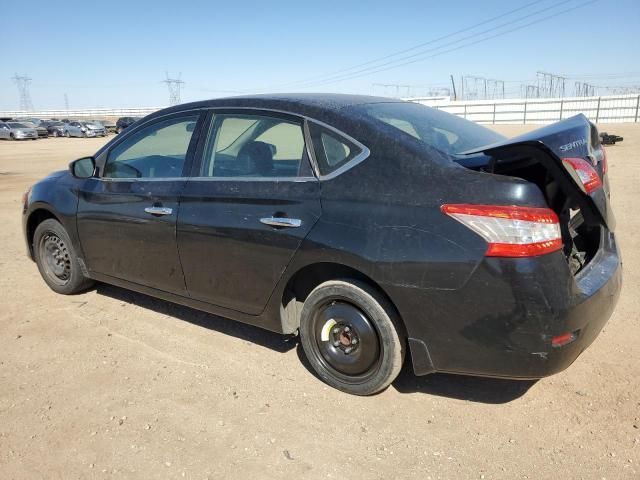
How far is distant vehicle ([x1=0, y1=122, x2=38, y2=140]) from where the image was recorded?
1468 inches

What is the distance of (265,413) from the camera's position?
2.95 metres

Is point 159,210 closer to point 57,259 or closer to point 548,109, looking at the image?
point 57,259

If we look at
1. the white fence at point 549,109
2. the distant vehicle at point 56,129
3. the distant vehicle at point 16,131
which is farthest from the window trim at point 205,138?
the distant vehicle at point 56,129

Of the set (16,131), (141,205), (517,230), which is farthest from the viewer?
(16,131)

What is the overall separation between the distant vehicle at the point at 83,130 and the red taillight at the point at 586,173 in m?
45.1

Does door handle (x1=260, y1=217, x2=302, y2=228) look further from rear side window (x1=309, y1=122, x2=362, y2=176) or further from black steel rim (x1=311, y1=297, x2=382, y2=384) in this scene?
black steel rim (x1=311, y1=297, x2=382, y2=384)

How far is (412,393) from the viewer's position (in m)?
3.12

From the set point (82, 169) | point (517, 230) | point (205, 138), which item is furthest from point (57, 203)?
point (517, 230)

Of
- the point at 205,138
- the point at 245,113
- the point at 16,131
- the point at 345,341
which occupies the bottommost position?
the point at 345,341

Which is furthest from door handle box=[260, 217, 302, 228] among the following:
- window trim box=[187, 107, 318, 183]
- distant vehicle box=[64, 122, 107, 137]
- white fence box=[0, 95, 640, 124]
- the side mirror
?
distant vehicle box=[64, 122, 107, 137]

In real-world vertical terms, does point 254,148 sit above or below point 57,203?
above

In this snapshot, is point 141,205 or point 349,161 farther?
point 141,205

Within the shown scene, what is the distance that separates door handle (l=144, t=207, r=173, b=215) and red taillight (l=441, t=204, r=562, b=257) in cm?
212

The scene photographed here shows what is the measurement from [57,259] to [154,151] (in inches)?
64.9
